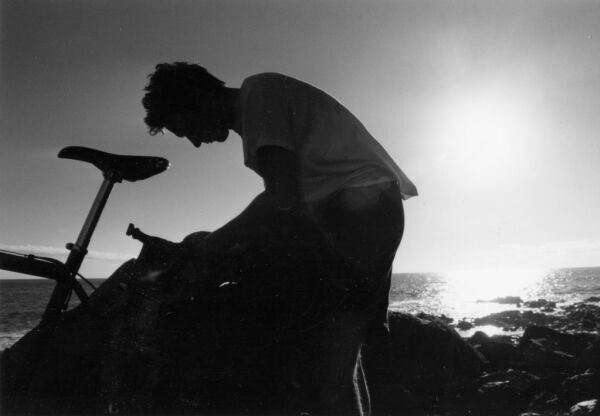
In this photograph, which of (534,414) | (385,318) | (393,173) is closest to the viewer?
(393,173)

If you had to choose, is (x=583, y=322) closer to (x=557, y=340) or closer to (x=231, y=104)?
(x=557, y=340)

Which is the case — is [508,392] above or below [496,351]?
below

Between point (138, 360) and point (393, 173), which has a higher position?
point (393, 173)

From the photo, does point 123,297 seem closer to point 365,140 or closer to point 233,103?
point 233,103

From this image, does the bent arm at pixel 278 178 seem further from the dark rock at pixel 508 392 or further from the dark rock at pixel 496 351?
the dark rock at pixel 496 351

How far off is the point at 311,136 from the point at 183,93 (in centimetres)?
75

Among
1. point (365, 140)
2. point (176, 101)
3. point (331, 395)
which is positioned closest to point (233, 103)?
point (176, 101)

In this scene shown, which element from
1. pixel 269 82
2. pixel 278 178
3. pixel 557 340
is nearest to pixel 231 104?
pixel 269 82

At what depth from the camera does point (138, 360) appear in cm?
143

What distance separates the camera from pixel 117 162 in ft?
8.38

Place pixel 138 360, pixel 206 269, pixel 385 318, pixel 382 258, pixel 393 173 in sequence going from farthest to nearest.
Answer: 1. pixel 385 318
2. pixel 393 173
3. pixel 382 258
4. pixel 206 269
5. pixel 138 360

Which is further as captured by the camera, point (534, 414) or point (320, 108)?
point (534, 414)

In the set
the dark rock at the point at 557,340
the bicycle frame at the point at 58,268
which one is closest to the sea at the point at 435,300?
the dark rock at the point at 557,340

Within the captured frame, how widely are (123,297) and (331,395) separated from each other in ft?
3.48
